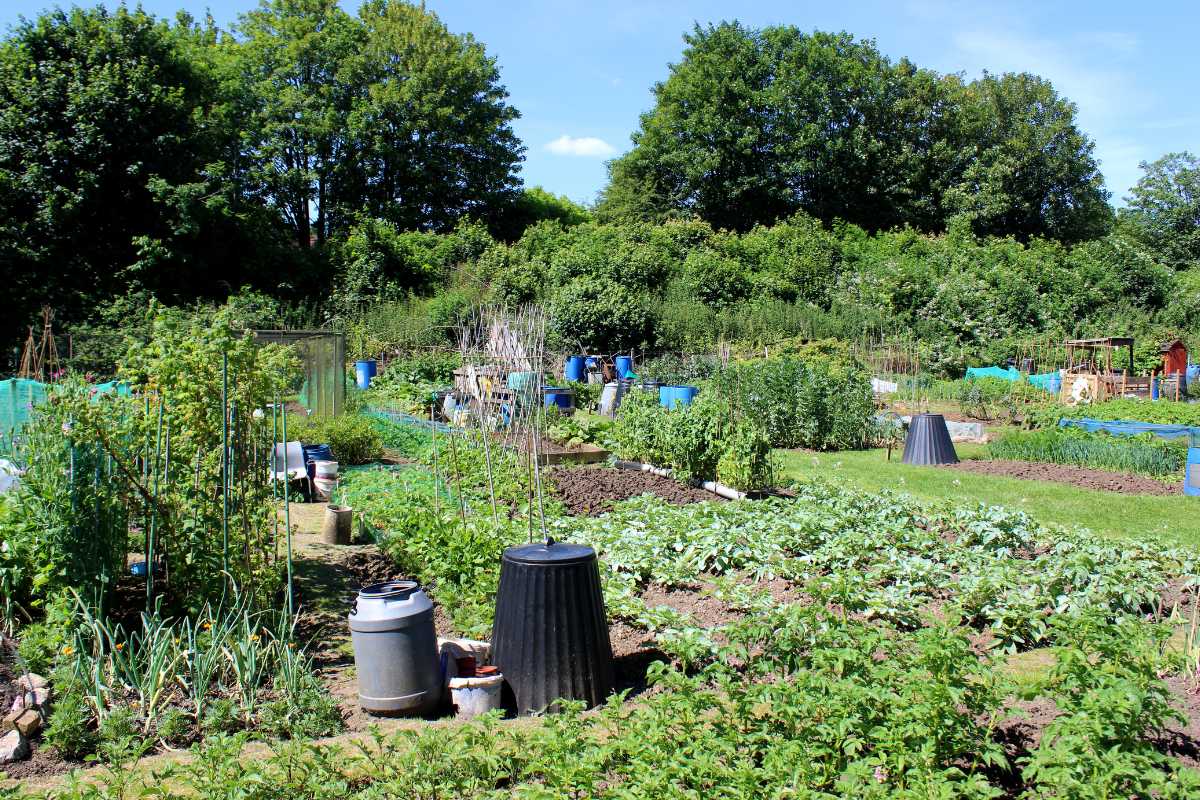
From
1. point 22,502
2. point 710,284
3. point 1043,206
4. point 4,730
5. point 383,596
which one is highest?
point 1043,206

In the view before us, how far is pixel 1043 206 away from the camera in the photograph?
40.3 metres

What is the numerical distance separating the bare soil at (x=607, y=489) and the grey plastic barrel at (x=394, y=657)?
12.2 ft

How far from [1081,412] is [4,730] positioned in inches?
642

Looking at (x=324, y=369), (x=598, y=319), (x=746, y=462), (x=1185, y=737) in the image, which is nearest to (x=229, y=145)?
(x=598, y=319)

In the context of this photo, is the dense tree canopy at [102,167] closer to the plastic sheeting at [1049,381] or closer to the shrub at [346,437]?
the shrub at [346,437]

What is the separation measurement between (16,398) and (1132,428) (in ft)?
48.5

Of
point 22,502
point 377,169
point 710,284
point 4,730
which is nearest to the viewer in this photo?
point 4,730

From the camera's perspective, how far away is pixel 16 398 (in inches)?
333

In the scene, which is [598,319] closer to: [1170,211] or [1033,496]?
[1033,496]

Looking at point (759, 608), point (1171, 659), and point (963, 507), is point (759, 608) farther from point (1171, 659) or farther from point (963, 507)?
point (963, 507)

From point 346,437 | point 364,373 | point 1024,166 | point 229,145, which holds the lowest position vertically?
point 346,437

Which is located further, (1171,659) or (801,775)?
(1171,659)

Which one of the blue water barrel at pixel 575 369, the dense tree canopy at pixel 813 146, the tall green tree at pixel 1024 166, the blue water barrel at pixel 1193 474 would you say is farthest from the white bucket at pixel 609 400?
the tall green tree at pixel 1024 166

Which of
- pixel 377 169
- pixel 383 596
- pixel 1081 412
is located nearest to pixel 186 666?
pixel 383 596
